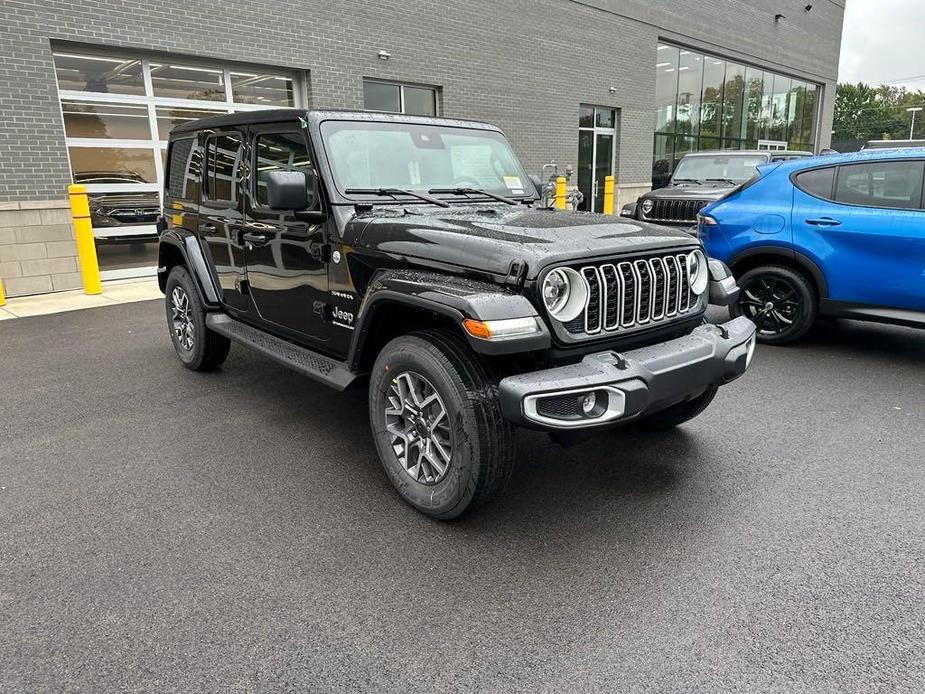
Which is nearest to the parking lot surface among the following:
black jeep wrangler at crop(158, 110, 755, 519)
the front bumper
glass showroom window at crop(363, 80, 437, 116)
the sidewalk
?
black jeep wrangler at crop(158, 110, 755, 519)

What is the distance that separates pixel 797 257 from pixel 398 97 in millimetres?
9354

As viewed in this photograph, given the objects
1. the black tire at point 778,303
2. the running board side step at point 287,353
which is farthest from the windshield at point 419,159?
the black tire at point 778,303

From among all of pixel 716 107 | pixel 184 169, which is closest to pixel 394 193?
pixel 184 169

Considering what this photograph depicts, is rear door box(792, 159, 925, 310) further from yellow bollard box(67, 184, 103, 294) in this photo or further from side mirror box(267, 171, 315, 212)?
yellow bollard box(67, 184, 103, 294)

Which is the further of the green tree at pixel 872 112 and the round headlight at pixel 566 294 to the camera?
the green tree at pixel 872 112

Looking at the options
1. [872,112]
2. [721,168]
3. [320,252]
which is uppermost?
[872,112]

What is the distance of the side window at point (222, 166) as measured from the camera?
464cm

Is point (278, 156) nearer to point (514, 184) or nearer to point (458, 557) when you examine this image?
point (514, 184)

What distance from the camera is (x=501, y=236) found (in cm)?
305

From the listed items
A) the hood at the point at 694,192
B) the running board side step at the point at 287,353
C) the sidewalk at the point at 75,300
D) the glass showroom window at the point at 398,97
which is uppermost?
the glass showroom window at the point at 398,97

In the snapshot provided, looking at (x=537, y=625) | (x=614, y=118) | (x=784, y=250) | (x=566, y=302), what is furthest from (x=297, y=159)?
(x=614, y=118)

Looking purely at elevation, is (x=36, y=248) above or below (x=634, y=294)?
below

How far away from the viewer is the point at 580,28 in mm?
16328

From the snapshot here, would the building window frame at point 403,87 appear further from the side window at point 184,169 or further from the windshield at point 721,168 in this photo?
the side window at point 184,169
